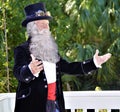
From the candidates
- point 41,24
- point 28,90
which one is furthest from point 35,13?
point 28,90

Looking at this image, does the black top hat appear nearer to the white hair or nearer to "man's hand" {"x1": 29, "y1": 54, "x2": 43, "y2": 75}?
the white hair

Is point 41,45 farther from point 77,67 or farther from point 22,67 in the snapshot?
point 77,67

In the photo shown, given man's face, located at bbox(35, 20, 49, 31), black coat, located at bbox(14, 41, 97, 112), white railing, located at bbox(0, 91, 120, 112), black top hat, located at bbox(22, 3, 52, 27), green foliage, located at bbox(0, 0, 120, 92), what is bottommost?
green foliage, located at bbox(0, 0, 120, 92)

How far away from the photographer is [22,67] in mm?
2102

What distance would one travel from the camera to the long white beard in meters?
2.15

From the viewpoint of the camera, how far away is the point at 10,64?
6.06 meters

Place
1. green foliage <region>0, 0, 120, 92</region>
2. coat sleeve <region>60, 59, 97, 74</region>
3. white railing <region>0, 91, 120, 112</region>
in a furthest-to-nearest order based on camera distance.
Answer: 1. green foliage <region>0, 0, 120, 92</region>
2. white railing <region>0, 91, 120, 112</region>
3. coat sleeve <region>60, 59, 97, 74</region>

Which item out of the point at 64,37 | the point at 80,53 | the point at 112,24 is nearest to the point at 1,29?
the point at 64,37

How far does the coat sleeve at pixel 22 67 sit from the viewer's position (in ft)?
6.78

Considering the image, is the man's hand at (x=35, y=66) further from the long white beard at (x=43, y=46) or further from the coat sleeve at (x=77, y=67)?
the coat sleeve at (x=77, y=67)

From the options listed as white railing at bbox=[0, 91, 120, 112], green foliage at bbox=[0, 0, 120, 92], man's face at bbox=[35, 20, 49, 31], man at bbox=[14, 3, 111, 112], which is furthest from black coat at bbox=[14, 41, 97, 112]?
green foliage at bbox=[0, 0, 120, 92]

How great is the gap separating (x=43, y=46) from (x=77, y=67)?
0.26 meters

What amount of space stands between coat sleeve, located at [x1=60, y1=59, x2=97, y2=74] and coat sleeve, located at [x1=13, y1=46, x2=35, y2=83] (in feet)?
0.80

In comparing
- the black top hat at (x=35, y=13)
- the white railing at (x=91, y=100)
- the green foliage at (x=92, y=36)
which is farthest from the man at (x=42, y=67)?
the green foliage at (x=92, y=36)
